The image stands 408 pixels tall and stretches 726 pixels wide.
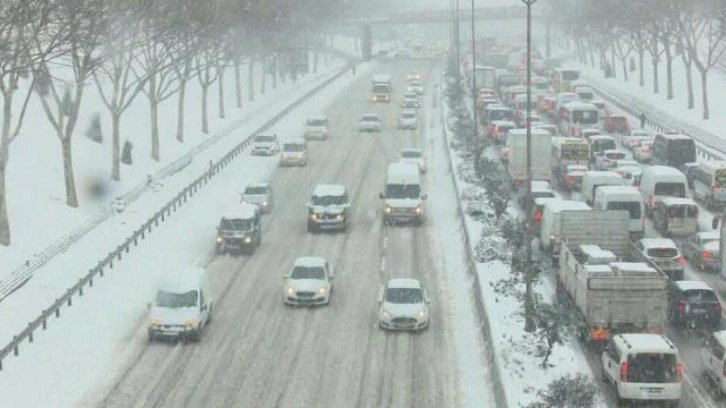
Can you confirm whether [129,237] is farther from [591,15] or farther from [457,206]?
[591,15]

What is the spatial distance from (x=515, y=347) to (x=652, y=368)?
5.01 meters

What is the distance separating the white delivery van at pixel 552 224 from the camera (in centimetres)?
4269

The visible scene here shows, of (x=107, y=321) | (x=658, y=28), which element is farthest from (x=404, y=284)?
(x=658, y=28)

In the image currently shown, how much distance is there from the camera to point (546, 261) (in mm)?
44000

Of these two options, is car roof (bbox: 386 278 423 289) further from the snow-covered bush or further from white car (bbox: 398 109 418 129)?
white car (bbox: 398 109 418 129)

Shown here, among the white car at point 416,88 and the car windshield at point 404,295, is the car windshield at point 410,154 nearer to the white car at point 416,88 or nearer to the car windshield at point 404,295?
the car windshield at point 404,295

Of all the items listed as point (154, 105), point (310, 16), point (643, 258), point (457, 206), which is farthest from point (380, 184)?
point (310, 16)

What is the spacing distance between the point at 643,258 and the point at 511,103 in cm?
6336

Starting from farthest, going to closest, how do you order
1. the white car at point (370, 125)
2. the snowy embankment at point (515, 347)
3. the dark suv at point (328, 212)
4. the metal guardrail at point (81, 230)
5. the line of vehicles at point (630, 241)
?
the white car at point (370, 125), the dark suv at point (328, 212), the metal guardrail at point (81, 230), the snowy embankment at point (515, 347), the line of vehicles at point (630, 241)

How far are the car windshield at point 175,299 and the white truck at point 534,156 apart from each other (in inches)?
1130

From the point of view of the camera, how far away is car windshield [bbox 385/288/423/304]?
35094 millimetres

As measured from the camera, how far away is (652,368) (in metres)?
27.1

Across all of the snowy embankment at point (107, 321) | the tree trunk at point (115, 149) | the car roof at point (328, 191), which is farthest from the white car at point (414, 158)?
the tree trunk at point (115, 149)

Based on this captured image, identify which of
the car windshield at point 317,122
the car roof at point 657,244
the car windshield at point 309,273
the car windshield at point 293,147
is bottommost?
the car windshield at point 309,273
